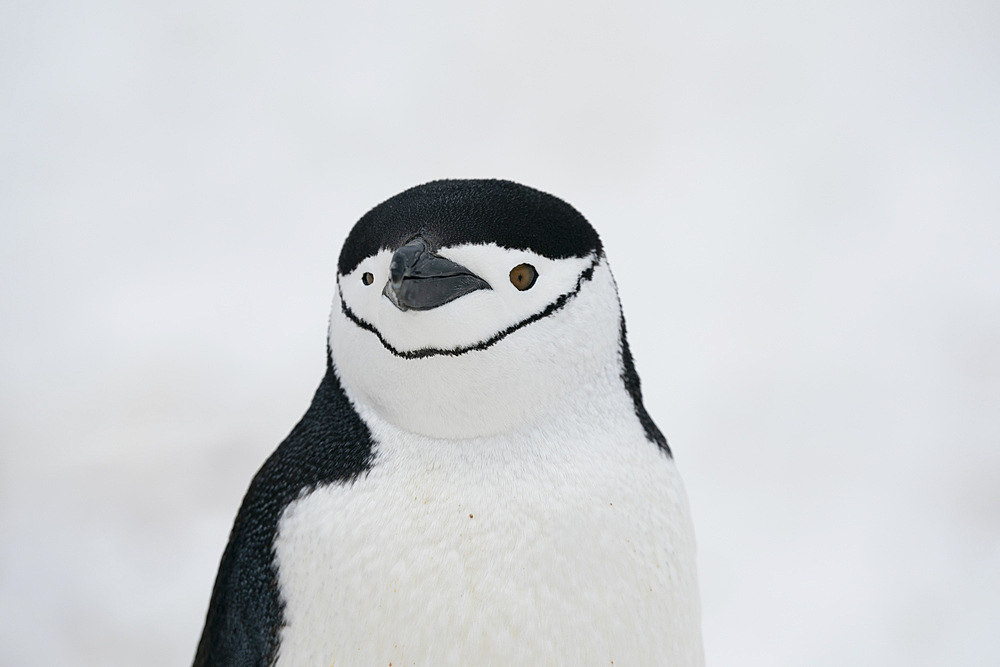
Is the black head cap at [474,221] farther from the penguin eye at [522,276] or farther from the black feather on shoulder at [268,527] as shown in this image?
the black feather on shoulder at [268,527]

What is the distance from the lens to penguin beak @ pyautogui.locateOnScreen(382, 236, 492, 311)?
586 millimetres

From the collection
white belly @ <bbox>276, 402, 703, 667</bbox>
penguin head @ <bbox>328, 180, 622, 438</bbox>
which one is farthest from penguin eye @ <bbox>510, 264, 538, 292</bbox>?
white belly @ <bbox>276, 402, 703, 667</bbox>

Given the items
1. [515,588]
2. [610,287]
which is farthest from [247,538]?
[610,287]

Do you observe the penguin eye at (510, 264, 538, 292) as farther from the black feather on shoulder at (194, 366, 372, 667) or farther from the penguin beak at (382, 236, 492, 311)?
the black feather on shoulder at (194, 366, 372, 667)

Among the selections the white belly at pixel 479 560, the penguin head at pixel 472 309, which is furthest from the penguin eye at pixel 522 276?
the white belly at pixel 479 560

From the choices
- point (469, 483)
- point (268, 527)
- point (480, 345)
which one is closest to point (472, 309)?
point (480, 345)

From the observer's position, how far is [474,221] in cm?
63

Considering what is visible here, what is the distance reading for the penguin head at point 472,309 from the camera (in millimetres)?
619

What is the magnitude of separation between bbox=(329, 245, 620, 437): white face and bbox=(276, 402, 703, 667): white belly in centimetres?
3

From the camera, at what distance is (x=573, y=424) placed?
69cm

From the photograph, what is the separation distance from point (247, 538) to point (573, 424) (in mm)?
281

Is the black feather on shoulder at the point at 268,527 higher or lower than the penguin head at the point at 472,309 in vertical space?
lower

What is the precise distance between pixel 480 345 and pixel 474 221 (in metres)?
0.09

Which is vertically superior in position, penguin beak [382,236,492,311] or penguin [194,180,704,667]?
penguin beak [382,236,492,311]
